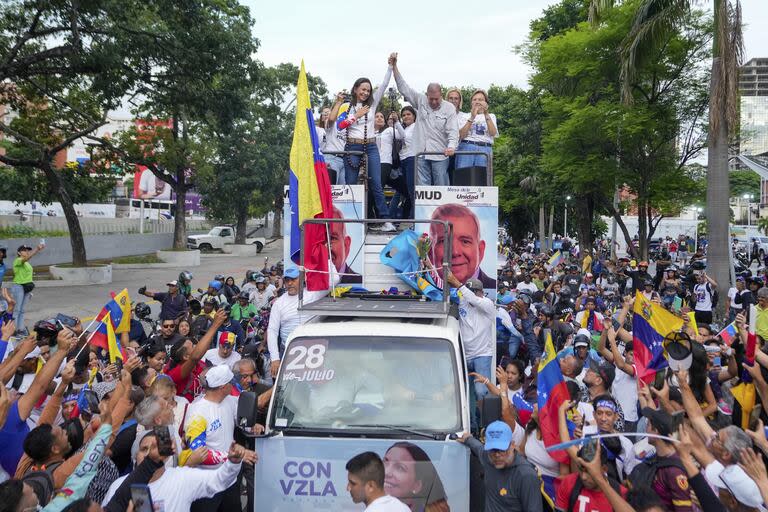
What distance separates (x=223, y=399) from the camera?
6.06 m

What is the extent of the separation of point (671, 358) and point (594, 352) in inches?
129

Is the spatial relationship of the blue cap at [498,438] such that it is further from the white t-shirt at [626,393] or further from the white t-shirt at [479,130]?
the white t-shirt at [479,130]

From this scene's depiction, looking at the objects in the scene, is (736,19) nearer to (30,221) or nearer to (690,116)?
(690,116)

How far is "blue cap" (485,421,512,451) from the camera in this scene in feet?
15.8

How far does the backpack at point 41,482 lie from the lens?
408 centimetres

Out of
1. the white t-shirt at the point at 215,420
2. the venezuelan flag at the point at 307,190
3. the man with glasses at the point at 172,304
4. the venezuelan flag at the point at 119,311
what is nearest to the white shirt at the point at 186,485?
the white t-shirt at the point at 215,420

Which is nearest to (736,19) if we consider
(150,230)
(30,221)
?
(30,221)

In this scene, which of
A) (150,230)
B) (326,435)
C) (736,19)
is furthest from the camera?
(150,230)

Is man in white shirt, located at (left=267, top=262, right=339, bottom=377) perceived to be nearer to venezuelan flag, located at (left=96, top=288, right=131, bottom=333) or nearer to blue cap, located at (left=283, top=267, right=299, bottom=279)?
blue cap, located at (left=283, top=267, right=299, bottom=279)

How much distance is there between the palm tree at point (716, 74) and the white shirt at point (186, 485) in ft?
46.3

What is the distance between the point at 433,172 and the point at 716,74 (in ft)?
30.0

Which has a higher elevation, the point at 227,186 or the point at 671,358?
the point at 227,186

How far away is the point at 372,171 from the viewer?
9672 mm

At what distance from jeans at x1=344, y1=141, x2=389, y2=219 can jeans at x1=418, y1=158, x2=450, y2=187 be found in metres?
0.55
